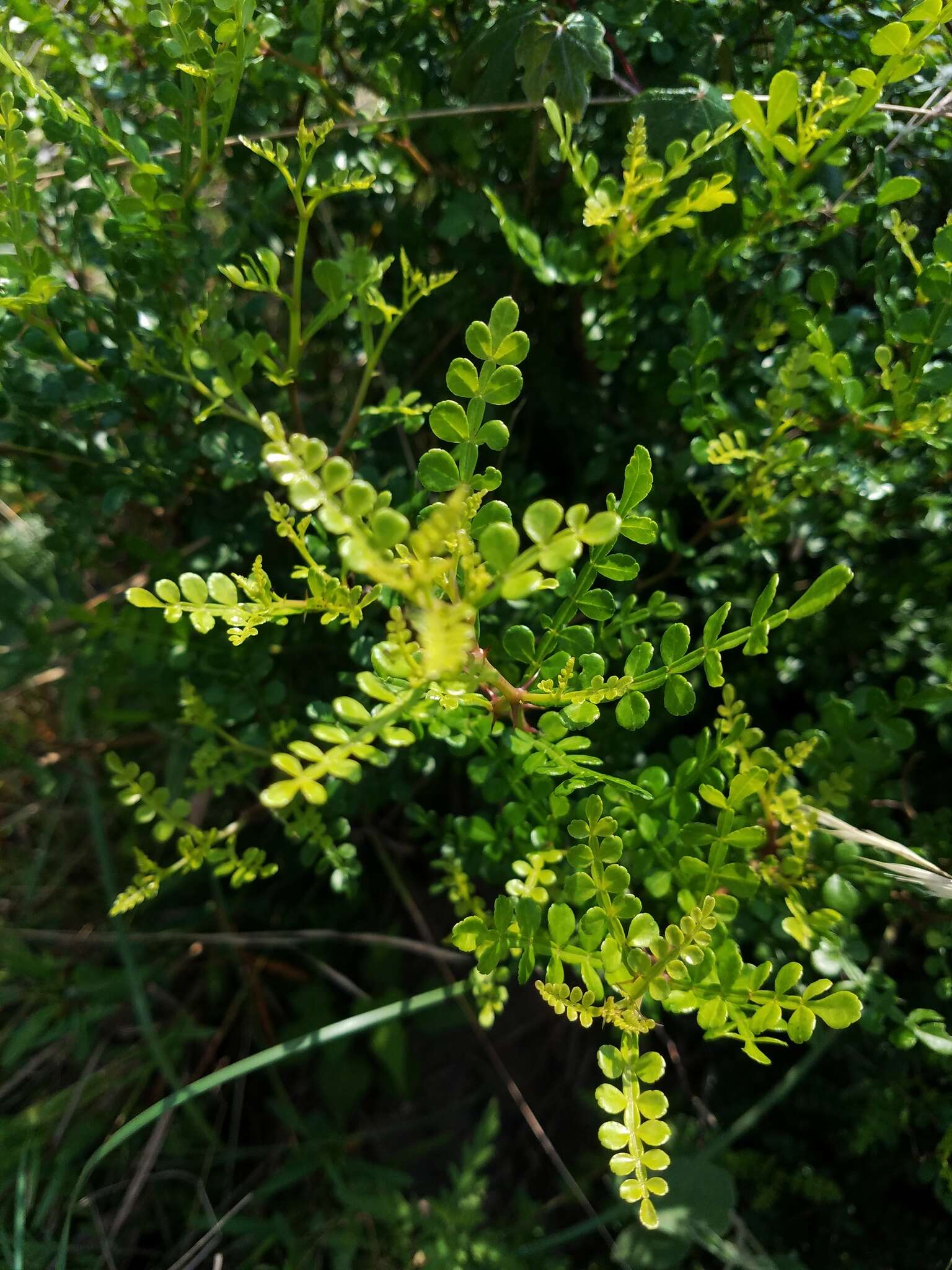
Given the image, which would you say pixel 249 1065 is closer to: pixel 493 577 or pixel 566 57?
pixel 493 577

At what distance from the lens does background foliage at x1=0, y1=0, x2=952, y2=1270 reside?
791 millimetres

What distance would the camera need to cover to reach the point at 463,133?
99cm

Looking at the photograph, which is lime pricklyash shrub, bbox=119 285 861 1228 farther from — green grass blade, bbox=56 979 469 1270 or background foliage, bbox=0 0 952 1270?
green grass blade, bbox=56 979 469 1270

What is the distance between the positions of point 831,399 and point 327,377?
757 mm

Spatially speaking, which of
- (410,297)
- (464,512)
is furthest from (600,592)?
(410,297)

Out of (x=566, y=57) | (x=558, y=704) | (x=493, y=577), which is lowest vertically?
(x=558, y=704)

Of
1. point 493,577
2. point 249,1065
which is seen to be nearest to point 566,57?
point 493,577

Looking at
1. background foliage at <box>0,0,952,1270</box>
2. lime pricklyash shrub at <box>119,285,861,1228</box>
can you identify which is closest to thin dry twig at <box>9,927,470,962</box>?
background foliage at <box>0,0,952,1270</box>

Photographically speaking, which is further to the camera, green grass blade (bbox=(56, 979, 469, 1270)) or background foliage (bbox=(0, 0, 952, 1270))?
green grass blade (bbox=(56, 979, 469, 1270))

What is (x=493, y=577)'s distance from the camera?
0.50m

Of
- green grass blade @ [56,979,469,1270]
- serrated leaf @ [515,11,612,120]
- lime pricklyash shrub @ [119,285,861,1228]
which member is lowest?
green grass blade @ [56,979,469,1270]

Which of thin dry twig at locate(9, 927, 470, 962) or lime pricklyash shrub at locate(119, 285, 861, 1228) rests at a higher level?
lime pricklyash shrub at locate(119, 285, 861, 1228)

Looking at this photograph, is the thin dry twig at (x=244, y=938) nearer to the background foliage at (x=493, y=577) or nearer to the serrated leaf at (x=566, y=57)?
the background foliage at (x=493, y=577)

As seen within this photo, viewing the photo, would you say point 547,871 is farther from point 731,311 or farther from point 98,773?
point 98,773
